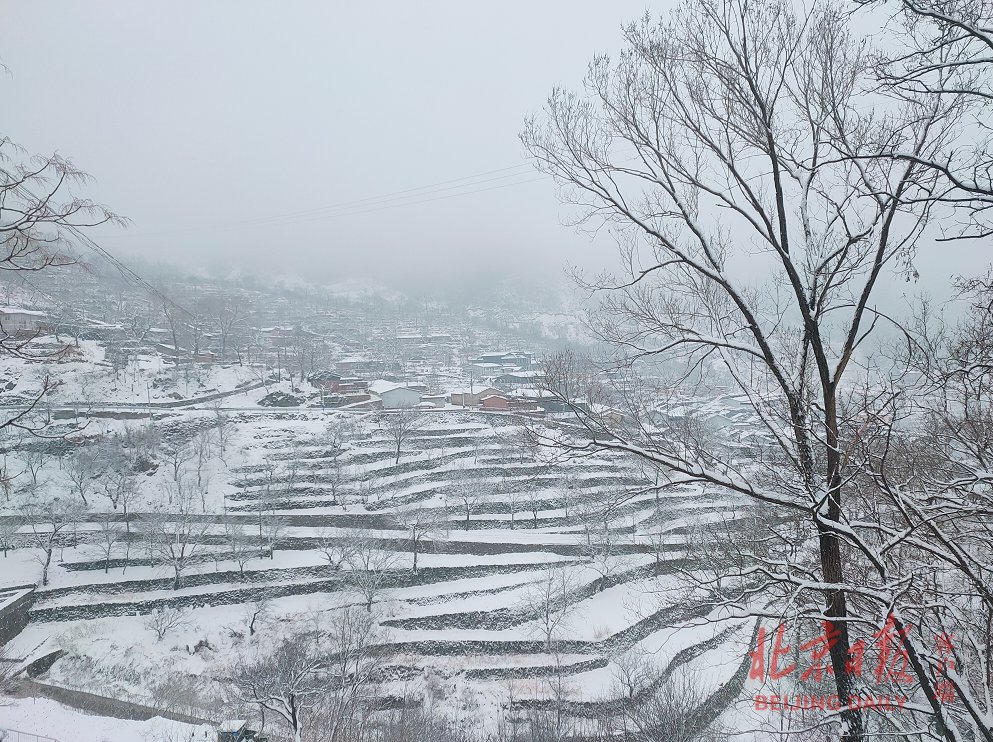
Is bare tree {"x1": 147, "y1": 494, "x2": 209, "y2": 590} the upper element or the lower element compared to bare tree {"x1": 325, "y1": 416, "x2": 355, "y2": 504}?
lower

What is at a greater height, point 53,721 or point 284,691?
point 284,691

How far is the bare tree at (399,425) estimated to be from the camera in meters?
23.3

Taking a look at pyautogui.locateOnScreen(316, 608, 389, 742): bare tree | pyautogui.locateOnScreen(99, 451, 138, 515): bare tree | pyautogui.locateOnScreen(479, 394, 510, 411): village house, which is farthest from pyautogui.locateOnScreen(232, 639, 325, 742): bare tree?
pyautogui.locateOnScreen(479, 394, 510, 411): village house

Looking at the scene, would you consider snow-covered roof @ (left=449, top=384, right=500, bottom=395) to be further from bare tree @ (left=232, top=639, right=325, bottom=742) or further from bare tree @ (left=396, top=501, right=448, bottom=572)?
bare tree @ (left=232, top=639, right=325, bottom=742)

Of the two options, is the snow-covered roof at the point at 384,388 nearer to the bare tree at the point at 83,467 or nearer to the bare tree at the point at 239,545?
the bare tree at the point at 239,545

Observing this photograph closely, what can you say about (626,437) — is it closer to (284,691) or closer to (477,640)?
(284,691)

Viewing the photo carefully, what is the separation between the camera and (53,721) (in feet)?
30.7

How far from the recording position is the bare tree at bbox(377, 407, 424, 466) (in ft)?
76.4

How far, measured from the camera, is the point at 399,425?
23859 millimetres

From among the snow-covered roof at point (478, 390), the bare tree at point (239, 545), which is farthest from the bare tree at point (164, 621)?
the snow-covered roof at point (478, 390)

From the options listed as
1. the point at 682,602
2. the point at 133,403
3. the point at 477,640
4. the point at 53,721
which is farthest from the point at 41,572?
the point at 682,602

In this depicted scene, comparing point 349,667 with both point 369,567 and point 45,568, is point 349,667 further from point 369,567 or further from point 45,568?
point 45,568

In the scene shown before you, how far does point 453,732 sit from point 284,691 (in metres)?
4.59

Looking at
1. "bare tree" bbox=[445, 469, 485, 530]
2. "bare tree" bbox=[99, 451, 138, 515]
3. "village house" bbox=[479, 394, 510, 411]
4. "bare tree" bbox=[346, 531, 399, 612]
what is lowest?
"bare tree" bbox=[346, 531, 399, 612]
